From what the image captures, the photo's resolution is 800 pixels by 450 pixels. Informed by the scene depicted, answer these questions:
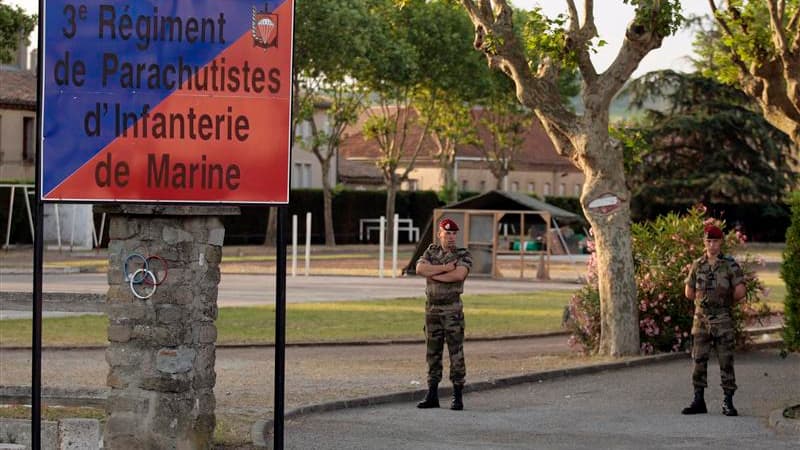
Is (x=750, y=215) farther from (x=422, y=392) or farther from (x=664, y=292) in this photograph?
(x=422, y=392)

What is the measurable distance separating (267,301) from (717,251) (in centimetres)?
1664

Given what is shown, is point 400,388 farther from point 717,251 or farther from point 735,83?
point 735,83

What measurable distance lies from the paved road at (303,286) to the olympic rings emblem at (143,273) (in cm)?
1876

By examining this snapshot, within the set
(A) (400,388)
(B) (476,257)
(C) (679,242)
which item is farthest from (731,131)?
(A) (400,388)

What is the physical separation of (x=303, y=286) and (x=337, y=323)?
35.5 feet

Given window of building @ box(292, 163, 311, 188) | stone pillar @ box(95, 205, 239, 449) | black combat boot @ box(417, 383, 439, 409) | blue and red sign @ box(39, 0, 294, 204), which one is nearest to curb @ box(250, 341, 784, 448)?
black combat boot @ box(417, 383, 439, 409)

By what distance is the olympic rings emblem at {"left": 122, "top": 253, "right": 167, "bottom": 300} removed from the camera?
36.6 ft

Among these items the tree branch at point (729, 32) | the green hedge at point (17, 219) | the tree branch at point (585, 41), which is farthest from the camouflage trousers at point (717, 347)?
the green hedge at point (17, 219)

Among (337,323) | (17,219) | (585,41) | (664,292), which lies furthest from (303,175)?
(585,41)

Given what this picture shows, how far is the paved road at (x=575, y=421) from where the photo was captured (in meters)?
13.2

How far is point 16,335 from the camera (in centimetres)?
2305

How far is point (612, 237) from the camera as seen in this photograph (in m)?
20.3

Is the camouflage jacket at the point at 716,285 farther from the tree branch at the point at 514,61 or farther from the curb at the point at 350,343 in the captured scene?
the curb at the point at 350,343

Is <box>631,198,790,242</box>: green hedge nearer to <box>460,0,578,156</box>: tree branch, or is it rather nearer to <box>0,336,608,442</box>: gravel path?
<box>0,336,608,442</box>: gravel path
